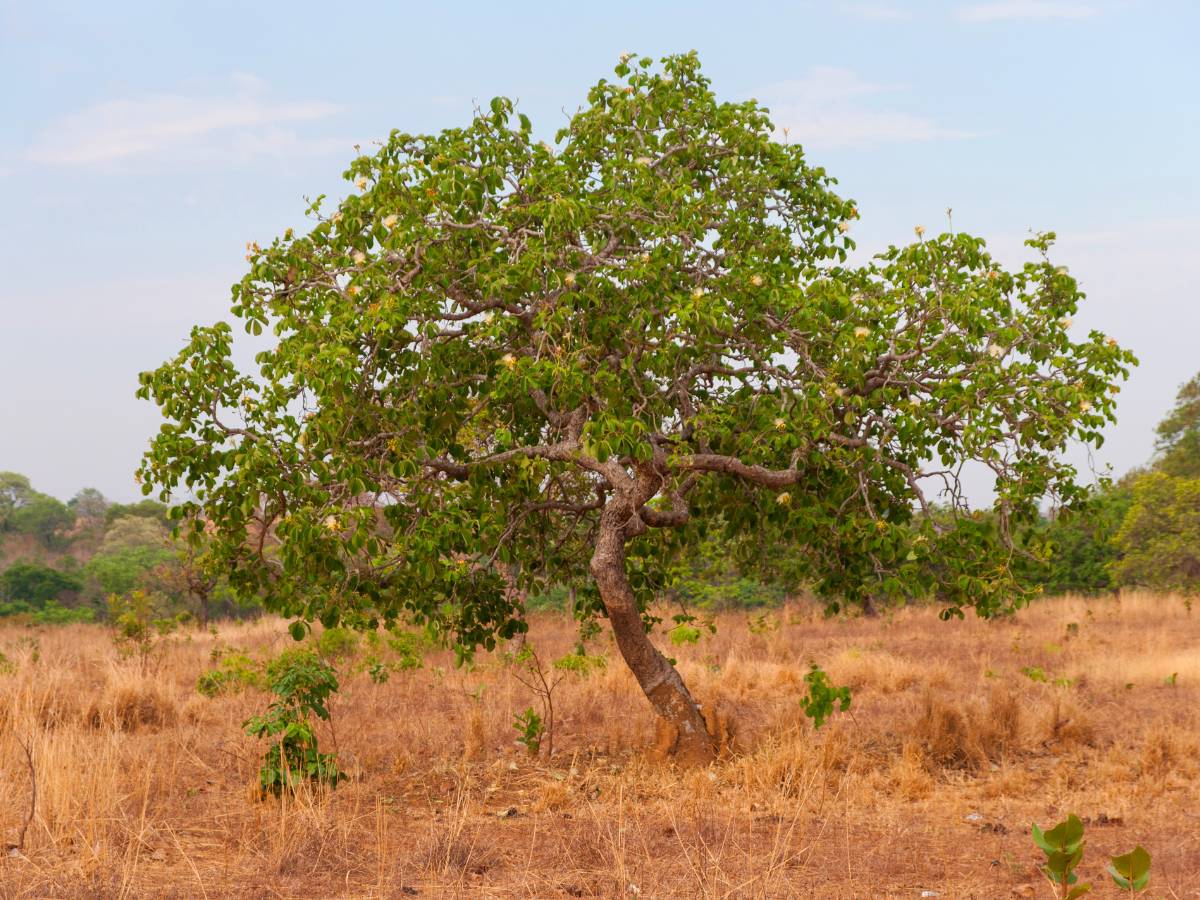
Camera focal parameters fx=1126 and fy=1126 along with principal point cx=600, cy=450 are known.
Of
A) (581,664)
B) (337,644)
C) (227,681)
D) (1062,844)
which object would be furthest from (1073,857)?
(337,644)

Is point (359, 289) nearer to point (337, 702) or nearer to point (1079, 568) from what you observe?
point (337, 702)

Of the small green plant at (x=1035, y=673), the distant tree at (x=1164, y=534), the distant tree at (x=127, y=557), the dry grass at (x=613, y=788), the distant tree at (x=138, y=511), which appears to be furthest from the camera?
the distant tree at (x=138, y=511)

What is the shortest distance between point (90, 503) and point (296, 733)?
8003 centimetres

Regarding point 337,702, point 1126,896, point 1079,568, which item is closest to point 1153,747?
point 1126,896

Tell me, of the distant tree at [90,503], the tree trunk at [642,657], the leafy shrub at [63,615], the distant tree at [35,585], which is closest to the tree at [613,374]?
the tree trunk at [642,657]

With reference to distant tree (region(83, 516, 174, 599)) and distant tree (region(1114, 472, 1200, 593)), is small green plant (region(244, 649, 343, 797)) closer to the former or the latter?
distant tree (region(1114, 472, 1200, 593))

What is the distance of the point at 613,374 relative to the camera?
7367 millimetres

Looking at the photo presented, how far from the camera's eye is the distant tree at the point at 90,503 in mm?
78387

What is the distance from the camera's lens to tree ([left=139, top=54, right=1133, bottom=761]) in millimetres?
7355

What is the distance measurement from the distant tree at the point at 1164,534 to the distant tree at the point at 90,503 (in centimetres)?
6957

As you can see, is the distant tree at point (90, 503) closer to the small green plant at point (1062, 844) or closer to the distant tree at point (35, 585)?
the distant tree at point (35, 585)

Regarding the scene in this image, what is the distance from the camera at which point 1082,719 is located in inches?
404

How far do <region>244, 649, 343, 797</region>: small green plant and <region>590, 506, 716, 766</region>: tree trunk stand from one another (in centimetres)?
223

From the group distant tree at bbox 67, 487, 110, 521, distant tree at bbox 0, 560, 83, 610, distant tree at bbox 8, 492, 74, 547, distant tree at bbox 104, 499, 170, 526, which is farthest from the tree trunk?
distant tree at bbox 67, 487, 110, 521
